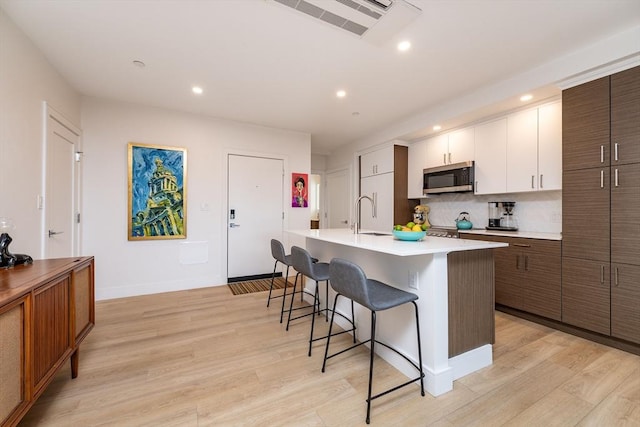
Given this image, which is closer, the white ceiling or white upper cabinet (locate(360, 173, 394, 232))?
the white ceiling

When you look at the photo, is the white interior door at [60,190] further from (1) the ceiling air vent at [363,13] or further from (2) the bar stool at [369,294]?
(2) the bar stool at [369,294]

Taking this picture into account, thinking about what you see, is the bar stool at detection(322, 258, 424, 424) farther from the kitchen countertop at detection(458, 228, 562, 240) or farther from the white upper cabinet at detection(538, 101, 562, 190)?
the white upper cabinet at detection(538, 101, 562, 190)

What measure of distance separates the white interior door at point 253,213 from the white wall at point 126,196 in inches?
4.9

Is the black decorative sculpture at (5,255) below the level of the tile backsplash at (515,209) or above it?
below

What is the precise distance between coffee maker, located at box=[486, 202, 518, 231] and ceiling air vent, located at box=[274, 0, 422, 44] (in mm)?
2547

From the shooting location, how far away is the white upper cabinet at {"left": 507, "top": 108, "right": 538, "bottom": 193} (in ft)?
9.86

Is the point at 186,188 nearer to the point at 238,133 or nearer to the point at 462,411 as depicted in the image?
the point at 238,133

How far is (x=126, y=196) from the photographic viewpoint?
11.7 feet

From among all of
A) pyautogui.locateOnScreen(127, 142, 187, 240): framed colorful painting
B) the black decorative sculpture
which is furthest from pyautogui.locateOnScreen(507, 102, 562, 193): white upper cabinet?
the black decorative sculpture

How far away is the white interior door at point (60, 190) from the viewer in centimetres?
254

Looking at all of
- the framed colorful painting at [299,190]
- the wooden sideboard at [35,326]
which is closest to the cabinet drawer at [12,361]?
the wooden sideboard at [35,326]

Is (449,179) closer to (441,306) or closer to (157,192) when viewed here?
(441,306)

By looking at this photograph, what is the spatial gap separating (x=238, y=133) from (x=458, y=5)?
3302 mm

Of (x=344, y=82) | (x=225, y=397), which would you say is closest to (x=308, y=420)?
(x=225, y=397)
